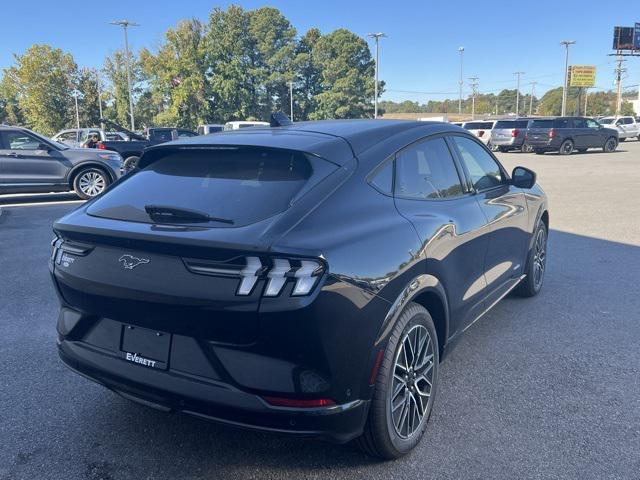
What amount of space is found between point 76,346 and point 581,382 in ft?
10.2

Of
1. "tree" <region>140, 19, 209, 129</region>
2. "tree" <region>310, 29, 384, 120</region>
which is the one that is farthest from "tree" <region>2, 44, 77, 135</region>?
"tree" <region>310, 29, 384, 120</region>

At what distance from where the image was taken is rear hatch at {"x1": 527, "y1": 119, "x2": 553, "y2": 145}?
26688 millimetres

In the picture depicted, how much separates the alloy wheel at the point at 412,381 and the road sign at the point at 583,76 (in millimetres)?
70313

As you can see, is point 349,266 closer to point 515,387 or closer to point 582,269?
point 515,387

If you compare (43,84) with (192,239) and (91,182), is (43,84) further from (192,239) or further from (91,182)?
(192,239)

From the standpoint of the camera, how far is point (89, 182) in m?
12.6

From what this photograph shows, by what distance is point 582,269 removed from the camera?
6285 mm

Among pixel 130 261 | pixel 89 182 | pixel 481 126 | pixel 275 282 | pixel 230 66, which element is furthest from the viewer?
pixel 230 66

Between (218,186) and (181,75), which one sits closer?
(218,186)

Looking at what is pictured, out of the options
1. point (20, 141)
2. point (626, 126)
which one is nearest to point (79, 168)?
point (20, 141)

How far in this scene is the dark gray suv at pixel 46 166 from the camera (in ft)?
38.9

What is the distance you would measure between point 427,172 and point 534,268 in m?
2.39

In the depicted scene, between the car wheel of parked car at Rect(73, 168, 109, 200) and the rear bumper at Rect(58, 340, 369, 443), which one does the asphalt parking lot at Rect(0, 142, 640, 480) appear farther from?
the car wheel of parked car at Rect(73, 168, 109, 200)

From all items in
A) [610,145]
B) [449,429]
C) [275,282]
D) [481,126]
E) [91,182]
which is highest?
[481,126]
